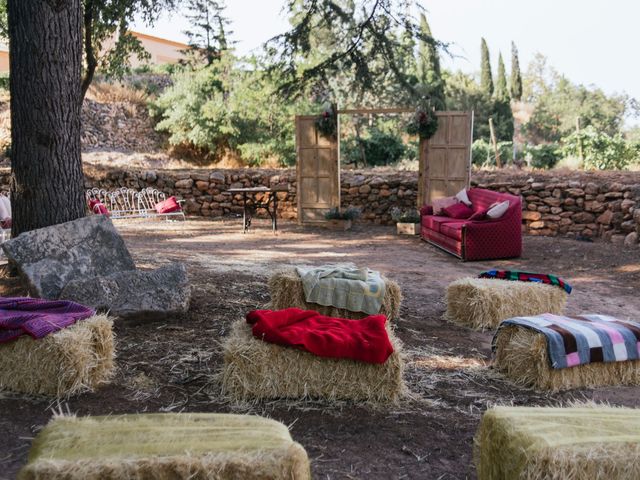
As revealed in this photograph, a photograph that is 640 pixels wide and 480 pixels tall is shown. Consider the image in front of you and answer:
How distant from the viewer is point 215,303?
16.0 feet

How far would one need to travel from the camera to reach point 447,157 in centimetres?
1054

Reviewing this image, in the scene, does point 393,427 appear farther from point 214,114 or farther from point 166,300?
point 214,114

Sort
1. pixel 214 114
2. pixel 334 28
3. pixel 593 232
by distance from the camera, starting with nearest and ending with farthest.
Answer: pixel 334 28 → pixel 593 232 → pixel 214 114

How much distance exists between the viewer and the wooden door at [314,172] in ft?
36.8

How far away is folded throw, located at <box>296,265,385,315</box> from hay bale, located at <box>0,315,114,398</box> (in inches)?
71.5

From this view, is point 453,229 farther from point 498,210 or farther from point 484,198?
point 484,198

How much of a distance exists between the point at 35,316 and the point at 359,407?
1.79 meters

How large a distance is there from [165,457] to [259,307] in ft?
10.6

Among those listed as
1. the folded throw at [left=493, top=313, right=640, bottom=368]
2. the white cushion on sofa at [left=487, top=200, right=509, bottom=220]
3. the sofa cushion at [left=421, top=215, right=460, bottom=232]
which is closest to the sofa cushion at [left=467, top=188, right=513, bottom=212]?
the white cushion on sofa at [left=487, top=200, right=509, bottom=220]

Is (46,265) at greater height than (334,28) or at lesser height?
lesser

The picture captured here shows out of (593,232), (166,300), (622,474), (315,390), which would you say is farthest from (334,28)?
(622,474)

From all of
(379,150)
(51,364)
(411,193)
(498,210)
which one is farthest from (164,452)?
(379,150)

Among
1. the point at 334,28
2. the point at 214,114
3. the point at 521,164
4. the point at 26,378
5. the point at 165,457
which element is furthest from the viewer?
the point at 214,114

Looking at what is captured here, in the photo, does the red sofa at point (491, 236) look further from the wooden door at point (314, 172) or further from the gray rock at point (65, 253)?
the gray rock at point (65, 253)
